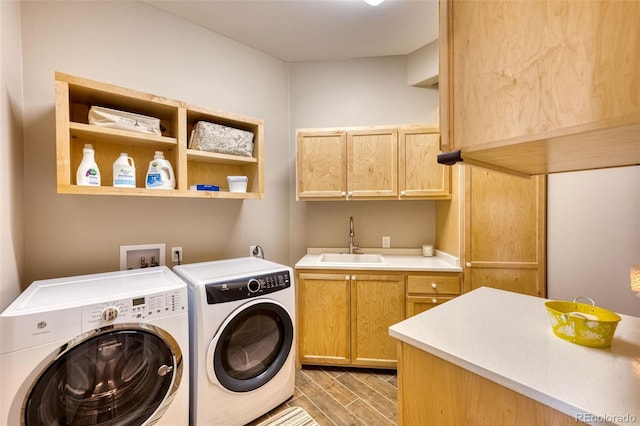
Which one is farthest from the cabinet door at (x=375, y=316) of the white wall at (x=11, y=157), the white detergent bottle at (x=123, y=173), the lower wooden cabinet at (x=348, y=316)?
the white wall at (x=11, y=157)

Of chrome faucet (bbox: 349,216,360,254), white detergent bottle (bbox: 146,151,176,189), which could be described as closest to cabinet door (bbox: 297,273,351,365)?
chrome faucet (bbox: 349,216,360,254)

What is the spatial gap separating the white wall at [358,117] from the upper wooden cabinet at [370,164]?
34 centimetres

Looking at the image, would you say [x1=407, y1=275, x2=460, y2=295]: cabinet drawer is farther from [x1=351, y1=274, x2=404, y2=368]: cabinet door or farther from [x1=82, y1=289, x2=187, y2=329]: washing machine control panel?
[x1=82, y1=289, x2=187, y2=329]: washing machine control panel

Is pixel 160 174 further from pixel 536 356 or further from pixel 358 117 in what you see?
pixel 536 356

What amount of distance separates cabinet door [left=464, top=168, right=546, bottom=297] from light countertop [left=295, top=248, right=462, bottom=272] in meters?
0.20

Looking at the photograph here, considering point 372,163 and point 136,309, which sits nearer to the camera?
point 136,309

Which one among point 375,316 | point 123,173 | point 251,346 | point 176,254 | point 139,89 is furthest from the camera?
point 375,316

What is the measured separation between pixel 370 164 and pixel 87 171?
1.94 m

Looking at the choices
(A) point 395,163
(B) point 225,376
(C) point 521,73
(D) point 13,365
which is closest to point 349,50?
(A) point 395,163

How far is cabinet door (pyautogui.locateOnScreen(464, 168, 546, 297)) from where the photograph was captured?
1.81 m

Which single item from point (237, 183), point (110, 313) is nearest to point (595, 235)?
point (237, 183)

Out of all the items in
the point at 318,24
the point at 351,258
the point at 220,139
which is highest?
the point at 318,24

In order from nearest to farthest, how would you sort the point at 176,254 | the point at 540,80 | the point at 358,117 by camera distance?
the point at 540,80 → the point at 176,254 → the point at 358,117

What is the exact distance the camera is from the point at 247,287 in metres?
1.51
